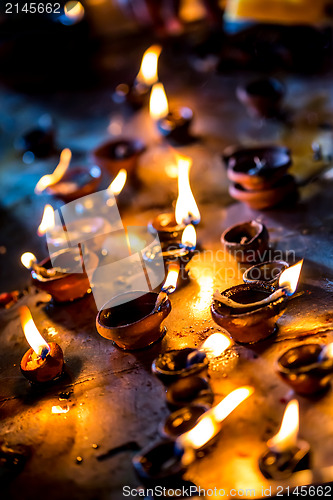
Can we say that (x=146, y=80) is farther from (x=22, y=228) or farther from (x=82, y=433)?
(x=82, y=433)

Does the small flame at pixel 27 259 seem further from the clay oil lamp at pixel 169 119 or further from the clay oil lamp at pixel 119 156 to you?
the clay oil lamp at pixel 169 119

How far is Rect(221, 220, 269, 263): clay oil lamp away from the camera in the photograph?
3.38 metres

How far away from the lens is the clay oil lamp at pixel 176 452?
214 centimetres

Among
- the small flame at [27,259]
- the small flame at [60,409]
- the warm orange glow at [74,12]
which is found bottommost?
the small flame at [60,409]

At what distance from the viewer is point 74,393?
2.89 metres

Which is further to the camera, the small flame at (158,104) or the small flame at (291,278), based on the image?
the small flame at (158,104)

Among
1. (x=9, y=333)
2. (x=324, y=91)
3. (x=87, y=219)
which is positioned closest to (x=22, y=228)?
(x=87, y=219)

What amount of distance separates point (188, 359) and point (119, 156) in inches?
115

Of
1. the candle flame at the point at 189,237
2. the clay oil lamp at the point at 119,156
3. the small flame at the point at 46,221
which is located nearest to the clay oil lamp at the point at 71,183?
the clay oil lamp at the point at 119,156

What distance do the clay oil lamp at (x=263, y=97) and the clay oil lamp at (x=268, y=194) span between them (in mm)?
1610

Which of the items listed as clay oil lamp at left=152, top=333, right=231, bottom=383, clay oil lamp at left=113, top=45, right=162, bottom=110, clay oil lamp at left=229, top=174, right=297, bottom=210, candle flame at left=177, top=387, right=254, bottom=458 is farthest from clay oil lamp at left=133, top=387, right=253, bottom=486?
clay oil lamp at left=113, top=45, right=162, bottom=110

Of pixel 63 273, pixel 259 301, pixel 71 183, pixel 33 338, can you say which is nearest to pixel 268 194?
pixel 259 301

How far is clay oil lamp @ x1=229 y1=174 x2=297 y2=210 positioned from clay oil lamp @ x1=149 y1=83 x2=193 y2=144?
1.54 metres

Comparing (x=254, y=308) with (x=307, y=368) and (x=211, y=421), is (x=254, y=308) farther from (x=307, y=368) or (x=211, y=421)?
(x=211, y=421)
